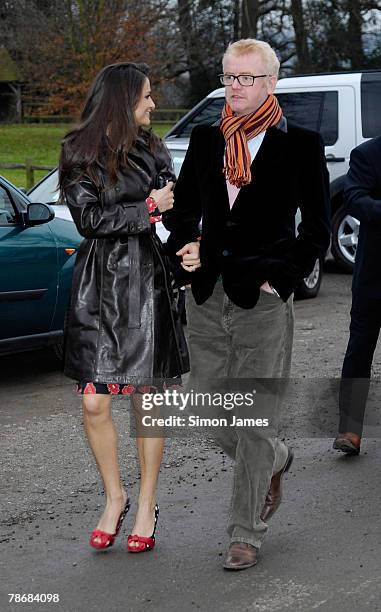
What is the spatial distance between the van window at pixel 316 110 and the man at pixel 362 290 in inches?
284

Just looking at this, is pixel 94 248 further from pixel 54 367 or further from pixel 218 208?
pixel 54 367

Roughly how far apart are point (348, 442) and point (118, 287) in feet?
6.20

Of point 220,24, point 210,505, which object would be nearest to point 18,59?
point 220,24

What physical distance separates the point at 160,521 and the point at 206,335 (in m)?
0.98

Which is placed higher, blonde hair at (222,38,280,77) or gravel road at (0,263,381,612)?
blonde hair at (222,38,280,77)

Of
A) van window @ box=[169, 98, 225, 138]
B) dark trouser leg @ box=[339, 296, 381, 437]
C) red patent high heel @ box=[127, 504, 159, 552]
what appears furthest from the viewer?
van window @ box=[169, 98, 225, 138]

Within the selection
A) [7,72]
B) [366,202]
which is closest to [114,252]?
[366,202]

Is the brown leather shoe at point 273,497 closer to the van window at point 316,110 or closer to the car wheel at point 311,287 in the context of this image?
the car wheel at point 311,287

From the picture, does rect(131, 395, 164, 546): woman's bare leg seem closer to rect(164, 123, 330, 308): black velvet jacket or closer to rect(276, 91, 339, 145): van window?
rect(164, 123, 330, 308): black velvet jacket

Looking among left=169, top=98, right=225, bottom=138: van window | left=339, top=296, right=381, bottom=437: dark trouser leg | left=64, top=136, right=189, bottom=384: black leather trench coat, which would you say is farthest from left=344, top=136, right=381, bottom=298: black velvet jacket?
left=169, top=98, right=225, bottom=138: van window

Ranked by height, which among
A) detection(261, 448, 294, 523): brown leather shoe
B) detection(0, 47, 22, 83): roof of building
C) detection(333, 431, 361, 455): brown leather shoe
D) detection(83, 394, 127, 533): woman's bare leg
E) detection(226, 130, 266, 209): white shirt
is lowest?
detection(0, 47, 22, 83): roof of building

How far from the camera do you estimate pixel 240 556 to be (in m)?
4.29

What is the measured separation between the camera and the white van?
12.6 m

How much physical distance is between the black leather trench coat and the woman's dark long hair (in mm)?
52
